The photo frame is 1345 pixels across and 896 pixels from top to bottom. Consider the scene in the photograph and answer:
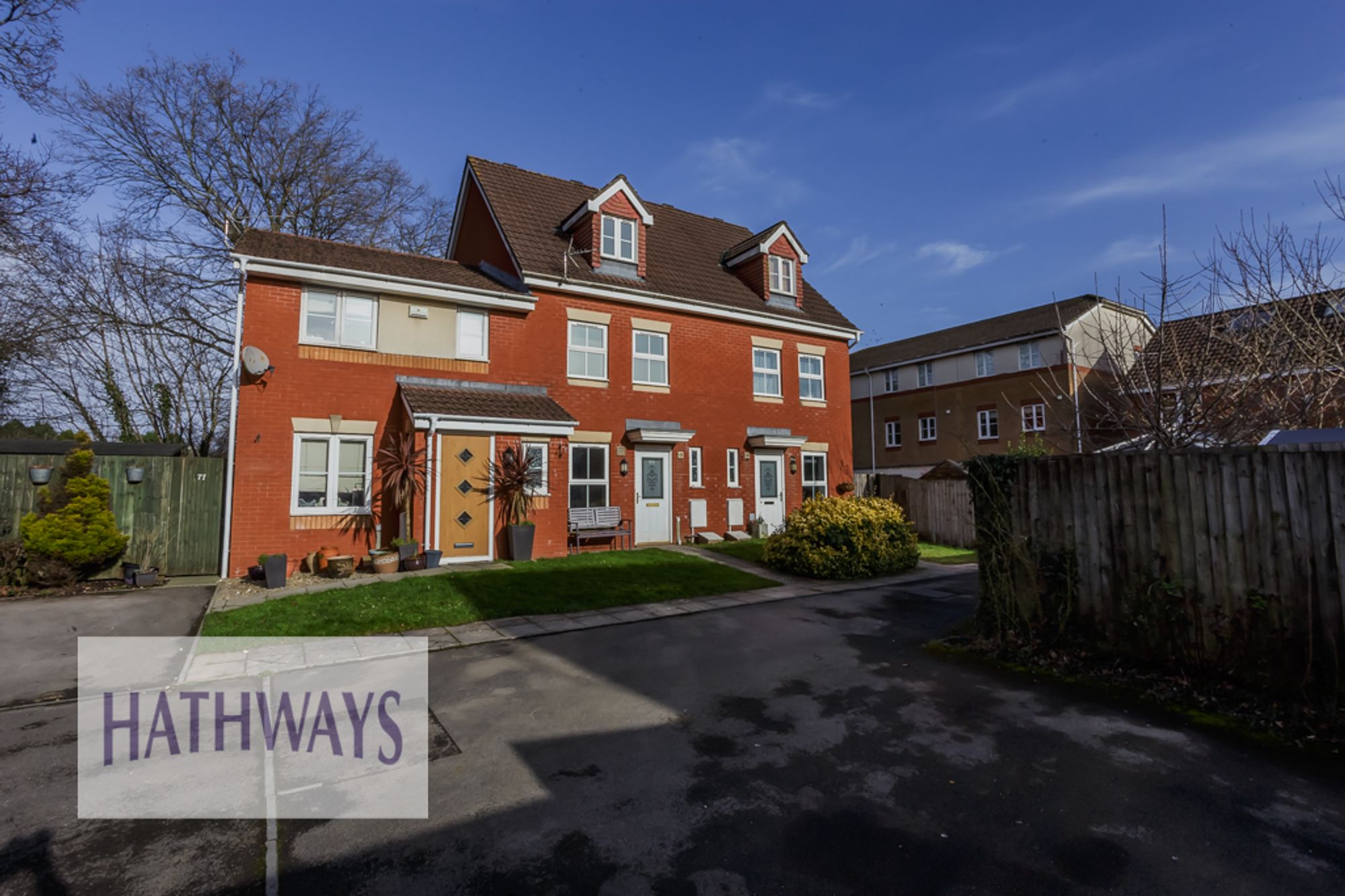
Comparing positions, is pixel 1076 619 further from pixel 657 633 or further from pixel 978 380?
pixel 978 380

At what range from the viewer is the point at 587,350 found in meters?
15.5

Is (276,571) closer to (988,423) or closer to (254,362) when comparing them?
(254,362)

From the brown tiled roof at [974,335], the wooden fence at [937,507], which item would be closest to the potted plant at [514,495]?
the wooden fence at [937,507]

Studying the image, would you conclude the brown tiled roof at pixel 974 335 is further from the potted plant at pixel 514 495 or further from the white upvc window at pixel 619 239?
the potted plant at pixel 514 495

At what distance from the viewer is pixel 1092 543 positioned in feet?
19.5

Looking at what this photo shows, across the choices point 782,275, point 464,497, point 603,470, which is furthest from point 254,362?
point 782,275

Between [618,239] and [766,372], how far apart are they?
5.90 metres

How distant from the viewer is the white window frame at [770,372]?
1820 cm

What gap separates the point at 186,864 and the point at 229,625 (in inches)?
231

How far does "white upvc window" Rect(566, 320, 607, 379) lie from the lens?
50.2ft

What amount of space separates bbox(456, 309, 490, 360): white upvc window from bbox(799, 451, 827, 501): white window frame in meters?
9.91

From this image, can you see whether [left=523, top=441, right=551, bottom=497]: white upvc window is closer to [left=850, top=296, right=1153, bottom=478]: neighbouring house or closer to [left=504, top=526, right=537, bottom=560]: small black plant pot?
[left=504, top=526, right=537, bottom=560]: small black plant pot

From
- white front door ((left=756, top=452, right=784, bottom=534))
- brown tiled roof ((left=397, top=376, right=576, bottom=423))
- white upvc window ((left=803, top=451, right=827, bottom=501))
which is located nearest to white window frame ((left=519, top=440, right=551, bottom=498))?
brown tiled roof ((left=397, top=376, right=576, bottom=423))

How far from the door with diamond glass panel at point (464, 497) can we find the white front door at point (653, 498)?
4.22 meters
